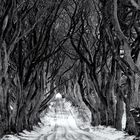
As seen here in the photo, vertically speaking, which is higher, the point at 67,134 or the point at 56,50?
the point at 56,50

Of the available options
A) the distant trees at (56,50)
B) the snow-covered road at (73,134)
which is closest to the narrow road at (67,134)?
the snow-covered road at (73,134)

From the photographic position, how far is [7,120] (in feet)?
53.2

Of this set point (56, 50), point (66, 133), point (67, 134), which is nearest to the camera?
point (56, 50)

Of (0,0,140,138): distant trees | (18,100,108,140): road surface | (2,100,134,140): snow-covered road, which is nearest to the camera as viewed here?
(0,0,140,138): distant trees

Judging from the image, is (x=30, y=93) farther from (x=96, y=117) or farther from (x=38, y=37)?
(x=96, y=117)

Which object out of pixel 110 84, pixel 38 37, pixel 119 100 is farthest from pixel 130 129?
pixel 38 37

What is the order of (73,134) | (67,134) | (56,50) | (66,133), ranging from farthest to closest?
(66,133) < (73,134) < (67,134) < (56,50)

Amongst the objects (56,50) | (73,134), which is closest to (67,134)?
(73,134)

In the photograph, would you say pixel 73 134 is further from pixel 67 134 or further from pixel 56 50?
pixel 56 50

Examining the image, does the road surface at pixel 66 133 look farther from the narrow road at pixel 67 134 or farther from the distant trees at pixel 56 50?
the distant trees at pixel 56 50

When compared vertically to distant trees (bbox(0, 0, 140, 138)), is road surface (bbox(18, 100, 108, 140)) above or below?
below

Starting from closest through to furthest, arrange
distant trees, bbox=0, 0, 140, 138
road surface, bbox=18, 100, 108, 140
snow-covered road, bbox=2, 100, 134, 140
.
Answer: distant trees, bbox=0, 0, 140, 138 → snow-covered road, bbox=2, 100, 134, 140 → road surface, bbox=18, 100, 108, 140

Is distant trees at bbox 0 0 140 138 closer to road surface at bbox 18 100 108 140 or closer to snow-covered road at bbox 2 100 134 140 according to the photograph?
snow-covered road at bbox 2 100 134 140

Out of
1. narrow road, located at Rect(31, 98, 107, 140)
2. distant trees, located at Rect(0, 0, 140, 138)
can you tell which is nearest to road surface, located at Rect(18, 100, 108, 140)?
narrow road, located at Rect(31, 98, 107, 140)
